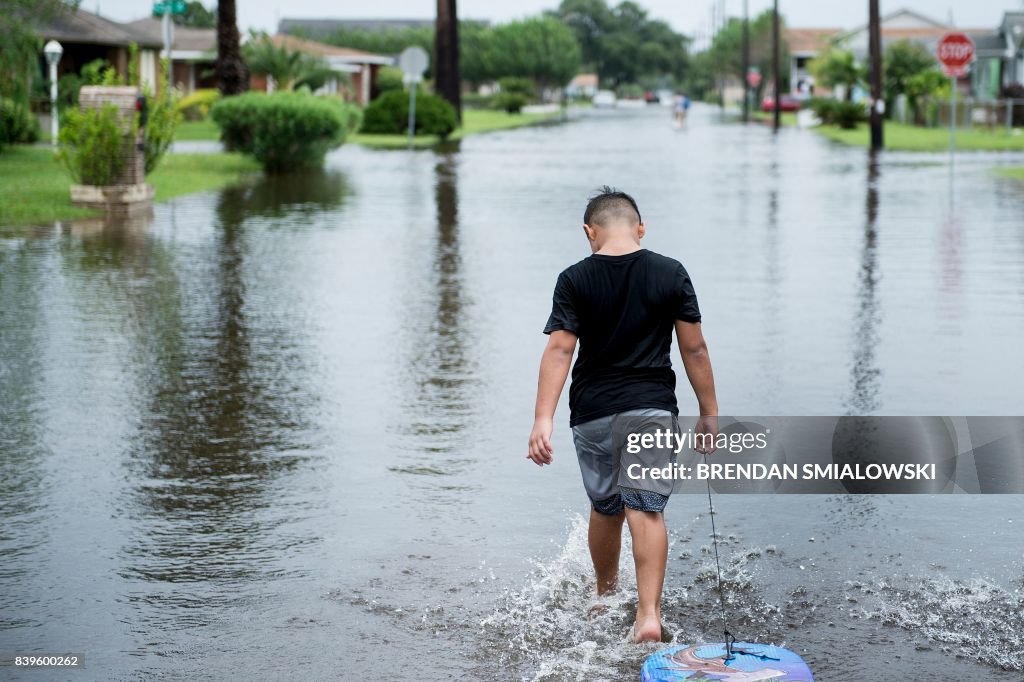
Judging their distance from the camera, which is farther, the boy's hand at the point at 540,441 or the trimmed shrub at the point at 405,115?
the trimmed shrub at the point at 405,115

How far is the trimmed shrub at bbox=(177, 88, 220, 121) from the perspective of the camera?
50406mm

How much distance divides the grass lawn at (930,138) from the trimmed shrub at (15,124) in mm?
20962

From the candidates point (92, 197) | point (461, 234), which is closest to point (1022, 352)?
point (461, 234)

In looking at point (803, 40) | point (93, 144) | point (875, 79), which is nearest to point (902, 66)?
point (875, 79)

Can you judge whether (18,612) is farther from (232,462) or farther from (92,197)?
(92,197)

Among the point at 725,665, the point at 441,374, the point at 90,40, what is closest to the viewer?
the point at 725,665

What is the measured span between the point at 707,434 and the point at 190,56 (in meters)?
58.5

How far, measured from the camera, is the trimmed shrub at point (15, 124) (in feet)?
112

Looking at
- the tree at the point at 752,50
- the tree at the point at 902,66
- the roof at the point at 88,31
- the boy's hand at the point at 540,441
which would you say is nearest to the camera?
the boy's hand at the point at 540,441

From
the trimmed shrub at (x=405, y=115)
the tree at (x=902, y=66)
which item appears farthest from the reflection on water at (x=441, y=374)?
the tree at (x=902, y=66)

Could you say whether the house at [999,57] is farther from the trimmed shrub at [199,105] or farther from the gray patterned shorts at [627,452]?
the gray patterned shorts at [627,452]

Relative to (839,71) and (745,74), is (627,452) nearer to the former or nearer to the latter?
(839,71)

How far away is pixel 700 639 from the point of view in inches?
206

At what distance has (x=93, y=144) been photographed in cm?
2066
